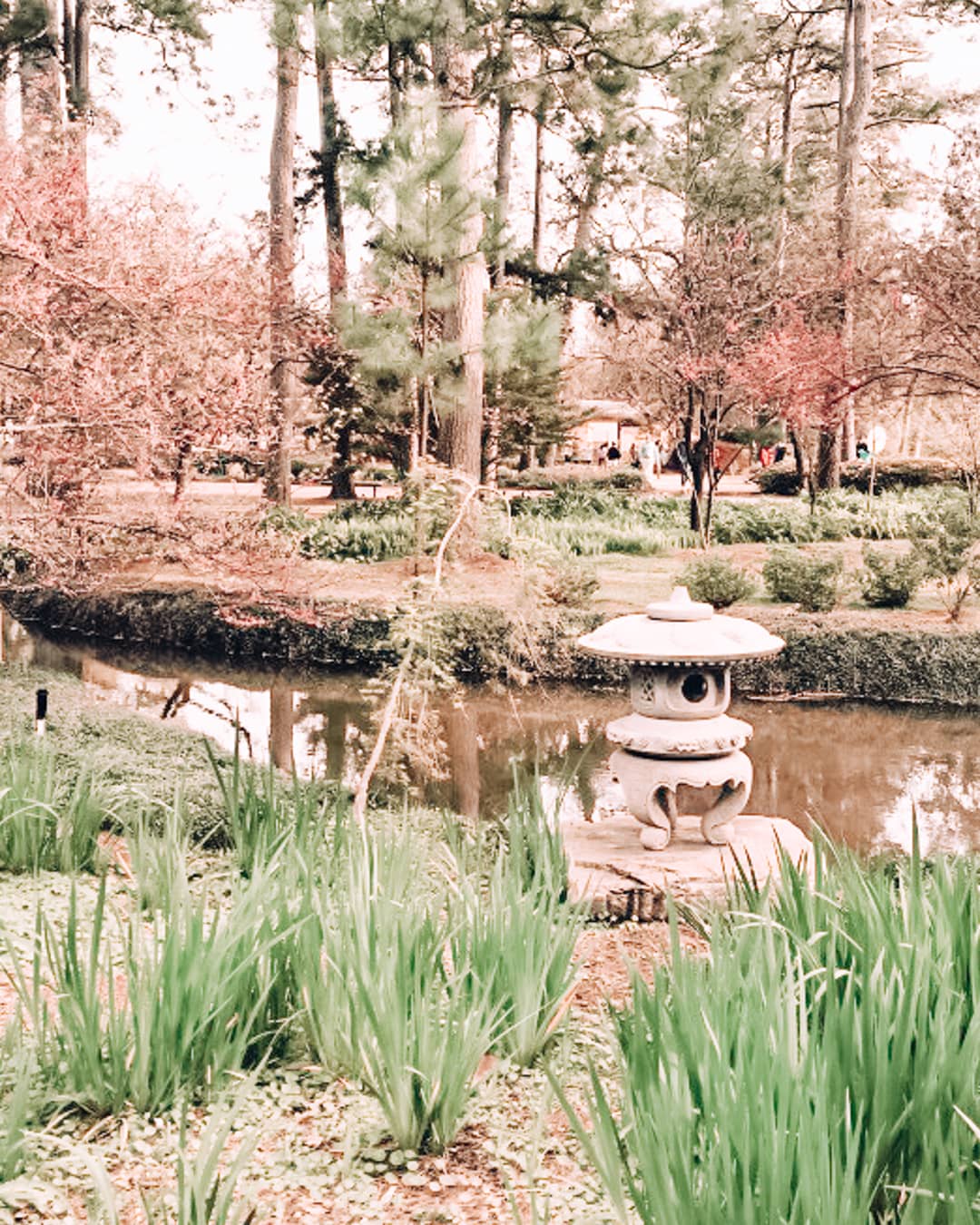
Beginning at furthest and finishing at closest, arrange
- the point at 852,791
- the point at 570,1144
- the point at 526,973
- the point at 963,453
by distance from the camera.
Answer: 1. the point at 963,453
2. the point at 852,791
3. the point at 526,973
4. the point at 570,1144

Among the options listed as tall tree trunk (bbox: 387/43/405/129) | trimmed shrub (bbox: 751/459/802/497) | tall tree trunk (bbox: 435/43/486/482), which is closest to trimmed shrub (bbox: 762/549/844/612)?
tall tree trunk (bbox: 435/43/486/482)

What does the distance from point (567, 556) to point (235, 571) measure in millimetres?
5293

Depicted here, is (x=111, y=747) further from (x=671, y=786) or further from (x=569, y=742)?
(x=569, y=742)

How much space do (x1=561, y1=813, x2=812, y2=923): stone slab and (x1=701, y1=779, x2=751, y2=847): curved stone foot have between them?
1.9 inches

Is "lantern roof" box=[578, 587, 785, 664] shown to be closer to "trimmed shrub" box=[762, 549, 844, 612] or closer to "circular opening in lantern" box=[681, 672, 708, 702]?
"circular opening in lantern" box=[681, 672, 708, 702]

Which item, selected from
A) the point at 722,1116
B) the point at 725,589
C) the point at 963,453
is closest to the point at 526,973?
the point at 722,1116

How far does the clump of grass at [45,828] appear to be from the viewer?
4.16 metres

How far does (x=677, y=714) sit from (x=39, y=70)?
1341 centimetres

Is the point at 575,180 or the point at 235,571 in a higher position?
the point at 575,180

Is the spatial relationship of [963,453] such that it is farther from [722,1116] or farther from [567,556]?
[722,1116]

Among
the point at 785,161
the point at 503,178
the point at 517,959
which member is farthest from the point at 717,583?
the point at 785,161

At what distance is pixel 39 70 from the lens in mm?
15242

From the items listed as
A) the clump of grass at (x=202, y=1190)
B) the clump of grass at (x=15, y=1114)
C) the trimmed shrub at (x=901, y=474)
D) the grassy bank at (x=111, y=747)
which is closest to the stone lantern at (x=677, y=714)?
the grassy bank at (x=111, y=747)

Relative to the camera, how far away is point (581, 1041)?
315 centimetres
